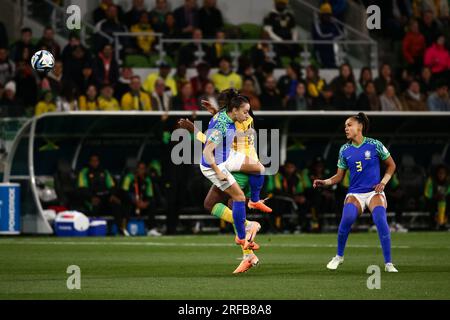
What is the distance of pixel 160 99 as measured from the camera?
24.4 metres

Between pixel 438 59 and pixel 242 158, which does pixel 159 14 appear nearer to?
pixel 438 59

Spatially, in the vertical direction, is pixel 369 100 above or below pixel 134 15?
below

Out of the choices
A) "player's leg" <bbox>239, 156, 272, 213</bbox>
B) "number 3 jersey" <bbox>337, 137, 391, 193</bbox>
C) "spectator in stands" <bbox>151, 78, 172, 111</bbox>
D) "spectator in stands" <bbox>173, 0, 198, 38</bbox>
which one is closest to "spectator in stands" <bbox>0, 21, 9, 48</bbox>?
"spectator in stands" <bbox>151, 78, 172, 111</bbox>

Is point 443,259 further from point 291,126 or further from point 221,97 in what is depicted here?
point 291,126

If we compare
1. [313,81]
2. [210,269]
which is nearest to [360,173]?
[210,269]

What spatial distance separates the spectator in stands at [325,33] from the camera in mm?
27984

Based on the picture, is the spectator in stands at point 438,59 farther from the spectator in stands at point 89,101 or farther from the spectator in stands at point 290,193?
the spectator in stands at point 89,101

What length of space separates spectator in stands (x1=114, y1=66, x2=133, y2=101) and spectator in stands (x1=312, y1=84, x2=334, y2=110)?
413cm

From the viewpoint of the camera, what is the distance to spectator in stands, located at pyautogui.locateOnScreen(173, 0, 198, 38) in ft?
89.9

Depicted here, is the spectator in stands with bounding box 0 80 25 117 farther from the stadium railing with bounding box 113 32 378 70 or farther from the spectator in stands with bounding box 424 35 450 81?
the spectator in stands with bounding box 424 35 450 81

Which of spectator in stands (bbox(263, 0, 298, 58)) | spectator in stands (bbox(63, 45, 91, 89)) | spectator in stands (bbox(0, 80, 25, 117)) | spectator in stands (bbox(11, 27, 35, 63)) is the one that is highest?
spectator in stands (bbox(263, 0, 298, 58))

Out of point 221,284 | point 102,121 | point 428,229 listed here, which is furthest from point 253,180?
point 428,229

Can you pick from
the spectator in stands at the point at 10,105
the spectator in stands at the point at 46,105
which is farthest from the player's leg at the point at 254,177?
the spectator in stands at the point at 10,105

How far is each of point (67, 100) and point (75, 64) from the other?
1.06 metres
